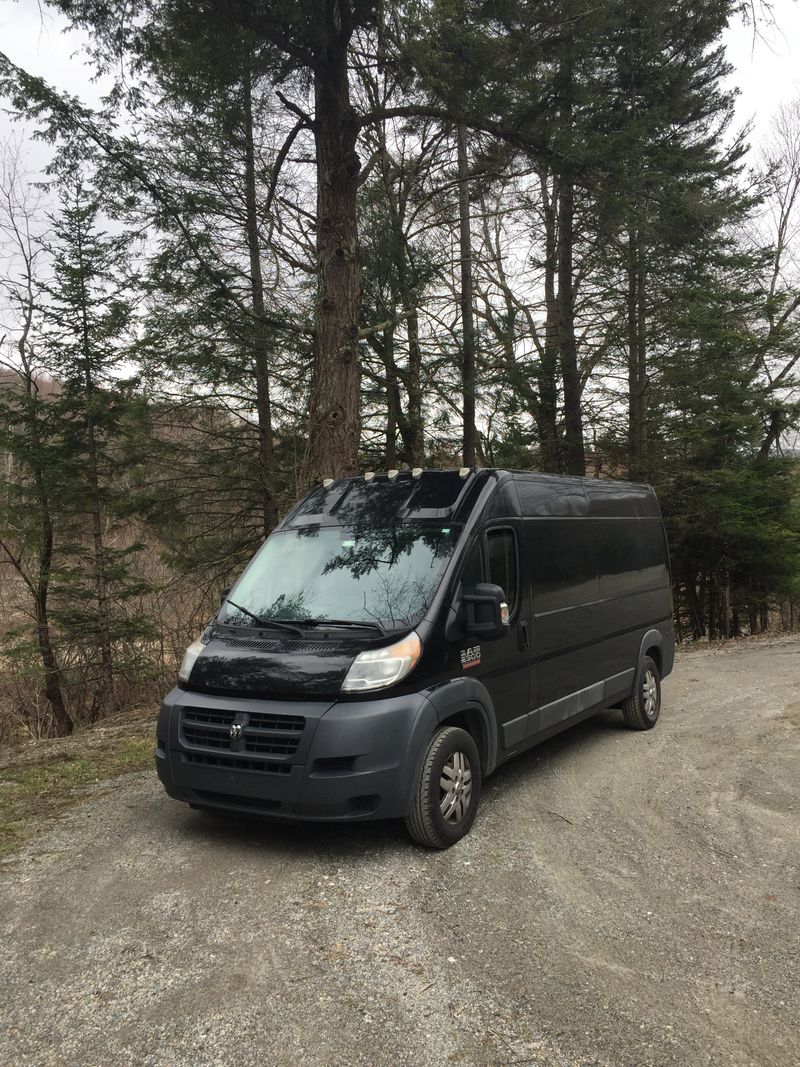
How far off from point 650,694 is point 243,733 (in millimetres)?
4993

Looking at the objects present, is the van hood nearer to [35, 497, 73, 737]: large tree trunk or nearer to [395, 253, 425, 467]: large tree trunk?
[395, 253, 425, 467]: large tree trunk

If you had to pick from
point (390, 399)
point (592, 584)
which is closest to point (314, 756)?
point (592, 584)

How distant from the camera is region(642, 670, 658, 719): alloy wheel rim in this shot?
8.16 meters

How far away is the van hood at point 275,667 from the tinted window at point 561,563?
6.42 ft

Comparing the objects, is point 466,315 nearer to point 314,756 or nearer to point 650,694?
point 650,694

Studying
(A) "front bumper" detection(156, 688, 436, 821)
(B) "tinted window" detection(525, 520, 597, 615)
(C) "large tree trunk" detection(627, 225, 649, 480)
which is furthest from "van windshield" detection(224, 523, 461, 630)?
(C) "large tree trunk" detection(627, 225, 649, 480)

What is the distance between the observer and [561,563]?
658cm

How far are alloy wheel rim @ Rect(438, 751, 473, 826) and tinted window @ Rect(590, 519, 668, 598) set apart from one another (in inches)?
109

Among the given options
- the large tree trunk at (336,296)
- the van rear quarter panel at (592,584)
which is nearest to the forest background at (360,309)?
the large tree trunk at (336,296)

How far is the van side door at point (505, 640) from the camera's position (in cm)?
538

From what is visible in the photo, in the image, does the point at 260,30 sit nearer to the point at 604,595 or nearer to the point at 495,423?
the point at 604,595

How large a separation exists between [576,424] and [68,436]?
9789 millimetres

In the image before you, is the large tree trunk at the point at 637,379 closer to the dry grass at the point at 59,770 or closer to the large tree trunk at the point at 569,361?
the large tree trunk at the point at 569,361

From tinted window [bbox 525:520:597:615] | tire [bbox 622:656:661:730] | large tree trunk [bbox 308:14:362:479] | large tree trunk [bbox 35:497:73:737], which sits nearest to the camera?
tinted window [bbox 525:520:597:615]
